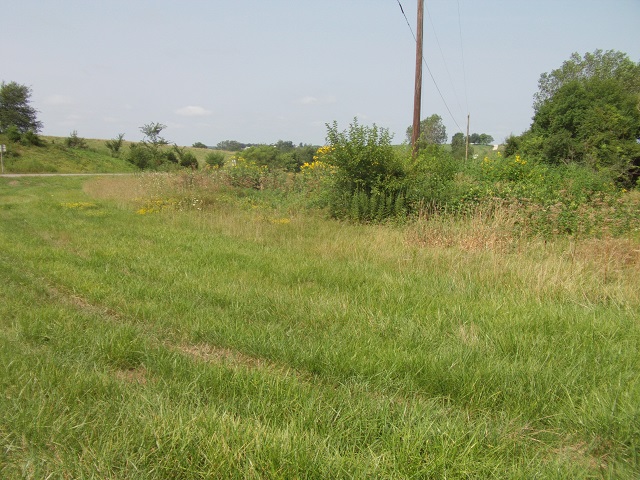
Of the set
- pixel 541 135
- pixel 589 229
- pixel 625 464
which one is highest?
pixel 541 135

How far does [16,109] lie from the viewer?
161ft

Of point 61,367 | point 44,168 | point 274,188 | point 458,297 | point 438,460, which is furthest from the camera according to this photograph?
point 44,168

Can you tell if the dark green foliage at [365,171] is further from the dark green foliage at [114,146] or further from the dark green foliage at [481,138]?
the dark green foliage at [481,138]

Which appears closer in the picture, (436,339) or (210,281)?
(436,339)

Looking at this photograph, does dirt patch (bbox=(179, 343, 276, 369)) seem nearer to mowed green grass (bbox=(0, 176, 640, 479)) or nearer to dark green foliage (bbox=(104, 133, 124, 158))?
mowed green grass (bbox=(0, 176, 640, 479))

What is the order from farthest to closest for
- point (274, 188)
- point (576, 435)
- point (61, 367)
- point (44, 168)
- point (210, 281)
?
point (44, 168)
point (274, 188)
point (210, 281)
point (61, 367)
point (576, 435)

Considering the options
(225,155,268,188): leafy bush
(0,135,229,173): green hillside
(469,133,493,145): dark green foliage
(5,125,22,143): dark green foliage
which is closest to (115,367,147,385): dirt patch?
(225,155,268,188): leafy bush

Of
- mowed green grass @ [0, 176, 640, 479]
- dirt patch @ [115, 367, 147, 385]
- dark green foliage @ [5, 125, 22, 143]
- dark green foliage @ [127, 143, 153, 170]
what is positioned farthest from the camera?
dark green foliage @ [127, 143, 153, 170]

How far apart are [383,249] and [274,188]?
9.29 metres

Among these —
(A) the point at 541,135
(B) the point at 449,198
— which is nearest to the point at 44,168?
(B) the point at 449,198

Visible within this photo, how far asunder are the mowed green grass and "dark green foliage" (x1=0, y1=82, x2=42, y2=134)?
53.4 m

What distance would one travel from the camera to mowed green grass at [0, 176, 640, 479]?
2.12m

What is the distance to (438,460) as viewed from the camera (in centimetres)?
206

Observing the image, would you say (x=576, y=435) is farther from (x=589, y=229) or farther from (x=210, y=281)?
(x=589, y=229)
